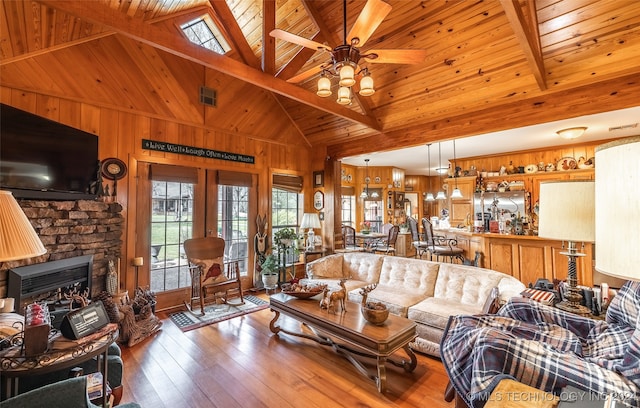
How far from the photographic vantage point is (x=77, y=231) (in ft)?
10.0

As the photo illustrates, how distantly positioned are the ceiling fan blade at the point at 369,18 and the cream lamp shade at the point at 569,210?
1.69 meters

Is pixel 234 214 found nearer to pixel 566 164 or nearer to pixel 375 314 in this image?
pixel 375 314

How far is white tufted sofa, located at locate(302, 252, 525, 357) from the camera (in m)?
2.70

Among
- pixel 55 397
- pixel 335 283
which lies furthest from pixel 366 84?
pixel 55 397

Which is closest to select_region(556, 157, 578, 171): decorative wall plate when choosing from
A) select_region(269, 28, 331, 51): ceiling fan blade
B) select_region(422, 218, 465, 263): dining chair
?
select_region(422, 218, 465, 263): dining chair

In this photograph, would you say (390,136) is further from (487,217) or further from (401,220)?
(401,220)

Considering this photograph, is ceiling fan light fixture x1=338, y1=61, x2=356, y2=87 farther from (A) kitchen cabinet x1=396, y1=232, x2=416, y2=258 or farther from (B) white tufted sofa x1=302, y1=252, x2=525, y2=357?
(A) kitchen cabinet x1=396, y1=232, x2=416, y2=258

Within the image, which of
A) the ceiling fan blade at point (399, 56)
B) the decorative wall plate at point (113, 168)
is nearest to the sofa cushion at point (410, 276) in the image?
the ceiling fan blade at point (399, 56)

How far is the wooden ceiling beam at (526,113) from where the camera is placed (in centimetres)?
294

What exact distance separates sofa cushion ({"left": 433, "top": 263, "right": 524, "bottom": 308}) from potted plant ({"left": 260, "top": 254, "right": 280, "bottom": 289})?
2607 mm

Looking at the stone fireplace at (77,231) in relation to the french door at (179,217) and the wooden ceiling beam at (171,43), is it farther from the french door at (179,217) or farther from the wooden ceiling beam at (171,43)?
the wooden ceiling beam at (171,43)

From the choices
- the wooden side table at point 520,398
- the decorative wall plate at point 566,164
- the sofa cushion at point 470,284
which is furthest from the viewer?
the decorative wall plate at point 566,164

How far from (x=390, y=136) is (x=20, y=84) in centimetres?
482

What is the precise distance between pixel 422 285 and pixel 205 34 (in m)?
4.86
